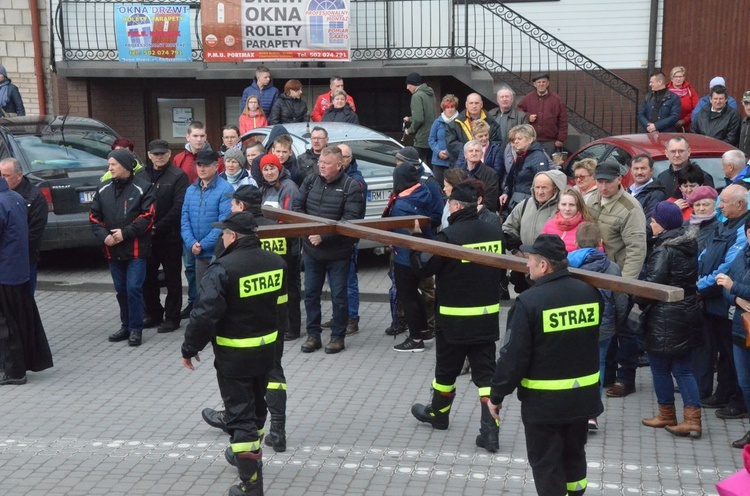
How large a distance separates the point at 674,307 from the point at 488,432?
5.39 feet

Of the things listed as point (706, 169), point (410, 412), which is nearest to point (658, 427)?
point (410, 412)

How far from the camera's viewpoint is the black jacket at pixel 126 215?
10.3 metres

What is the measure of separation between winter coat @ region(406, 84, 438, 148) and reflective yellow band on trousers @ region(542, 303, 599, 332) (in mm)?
9443

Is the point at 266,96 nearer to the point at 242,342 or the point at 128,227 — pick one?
the point at 128,227

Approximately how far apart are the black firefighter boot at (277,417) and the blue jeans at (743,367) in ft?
11.0

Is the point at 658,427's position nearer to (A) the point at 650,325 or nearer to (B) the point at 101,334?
(A) the point at 650,325

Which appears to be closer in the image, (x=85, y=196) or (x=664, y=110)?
(x=85, y=196)

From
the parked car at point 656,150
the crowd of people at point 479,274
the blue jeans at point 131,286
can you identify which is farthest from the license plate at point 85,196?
the parked car at point 656,150

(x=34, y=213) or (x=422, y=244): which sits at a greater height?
(x=422, y=244)

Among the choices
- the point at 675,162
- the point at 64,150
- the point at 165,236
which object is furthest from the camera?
the point at 64,150

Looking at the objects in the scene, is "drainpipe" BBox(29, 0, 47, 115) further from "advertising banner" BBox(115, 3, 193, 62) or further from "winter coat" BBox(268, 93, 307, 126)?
"winter coat" BBox(268, 93, 307, 126)

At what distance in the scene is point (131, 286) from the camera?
10.3 meters

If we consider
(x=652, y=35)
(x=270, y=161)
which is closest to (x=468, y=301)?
(x=270, y=161)

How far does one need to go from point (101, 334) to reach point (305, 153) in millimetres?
2944
